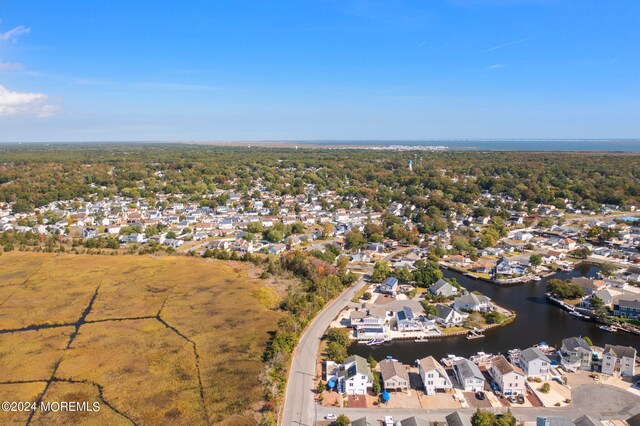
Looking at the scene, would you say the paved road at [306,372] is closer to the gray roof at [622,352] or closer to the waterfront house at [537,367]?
the waterfront house at [537,367]

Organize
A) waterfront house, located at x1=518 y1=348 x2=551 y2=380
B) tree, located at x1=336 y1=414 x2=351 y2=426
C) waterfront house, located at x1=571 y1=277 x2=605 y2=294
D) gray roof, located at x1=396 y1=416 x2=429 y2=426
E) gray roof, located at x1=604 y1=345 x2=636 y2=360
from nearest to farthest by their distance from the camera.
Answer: gray roof, located at x1=396 y1=416 x2=429 y2=426 → tree, located at x1=336 y1=414 x2=351 y2=426 → gray roof, located at x1=604 y1=345 x2=636 y2=360 → waterfront house, located at x1=518 y1=348 x2=551 y2=380 → waterfront house, located at x1=571 y1=277 x2=605 y2=294

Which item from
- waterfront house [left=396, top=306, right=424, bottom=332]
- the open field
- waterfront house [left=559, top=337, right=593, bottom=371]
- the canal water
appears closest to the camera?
the open field

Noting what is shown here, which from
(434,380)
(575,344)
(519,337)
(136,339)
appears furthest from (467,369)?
(136,339)

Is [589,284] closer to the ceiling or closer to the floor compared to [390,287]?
closer to the ceiling

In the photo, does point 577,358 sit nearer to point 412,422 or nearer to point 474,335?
point 474,335

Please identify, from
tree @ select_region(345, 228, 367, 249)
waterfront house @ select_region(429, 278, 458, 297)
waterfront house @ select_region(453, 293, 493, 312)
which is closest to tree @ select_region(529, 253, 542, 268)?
waterfront house @ select_region(429, 278, 458, 297)

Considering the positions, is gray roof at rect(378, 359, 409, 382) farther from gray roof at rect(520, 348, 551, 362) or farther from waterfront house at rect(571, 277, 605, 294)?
waterfront house at rect(571, 277, 605, 294)
